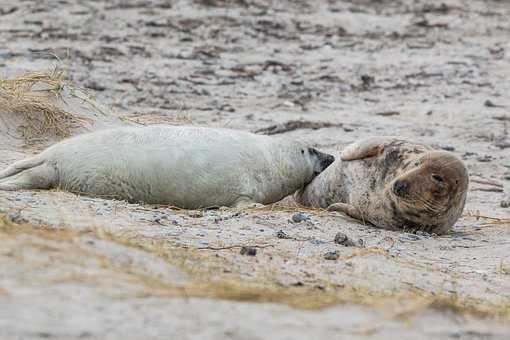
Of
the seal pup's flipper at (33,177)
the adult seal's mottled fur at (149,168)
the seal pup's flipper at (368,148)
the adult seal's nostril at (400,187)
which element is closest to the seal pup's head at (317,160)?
the seal pup's flipper at (368,148)

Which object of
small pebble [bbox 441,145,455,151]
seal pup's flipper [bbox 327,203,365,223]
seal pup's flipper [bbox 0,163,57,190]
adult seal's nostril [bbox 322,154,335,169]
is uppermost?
seal pup's flipper [bbox 0,163,57,190]

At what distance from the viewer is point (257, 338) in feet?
10.8

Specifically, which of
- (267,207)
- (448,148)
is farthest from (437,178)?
(448,148)

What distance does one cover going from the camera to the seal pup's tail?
6.06 m

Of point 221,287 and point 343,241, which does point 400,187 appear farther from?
point 221,287

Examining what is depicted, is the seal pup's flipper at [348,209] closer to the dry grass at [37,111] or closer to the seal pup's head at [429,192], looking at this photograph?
the seal pup's head at [429,192]

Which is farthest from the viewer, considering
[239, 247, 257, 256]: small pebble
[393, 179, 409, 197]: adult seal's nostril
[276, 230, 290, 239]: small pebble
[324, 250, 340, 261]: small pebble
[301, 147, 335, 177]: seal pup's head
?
[301, 147, 335, 177]: seal pup's head

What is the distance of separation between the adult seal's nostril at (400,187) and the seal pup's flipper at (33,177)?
2.10m

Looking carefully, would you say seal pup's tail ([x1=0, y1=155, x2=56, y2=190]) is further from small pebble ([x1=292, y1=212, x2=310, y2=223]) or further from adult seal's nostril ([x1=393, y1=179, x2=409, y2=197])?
adult seal's nostril ([x1=393, y1=179, x2=409, y2=197])

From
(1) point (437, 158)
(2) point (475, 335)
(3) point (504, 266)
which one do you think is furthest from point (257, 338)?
(1) point (437, 158)

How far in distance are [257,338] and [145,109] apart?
23.8 ft

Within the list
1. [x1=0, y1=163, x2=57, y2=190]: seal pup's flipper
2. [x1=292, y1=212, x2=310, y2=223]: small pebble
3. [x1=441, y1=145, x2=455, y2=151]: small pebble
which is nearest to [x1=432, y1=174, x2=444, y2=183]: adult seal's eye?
[x1=292, y1=212, x2=310, y2=223]: small pebble

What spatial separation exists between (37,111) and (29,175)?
1.65 metres

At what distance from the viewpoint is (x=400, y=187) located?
6355mm
